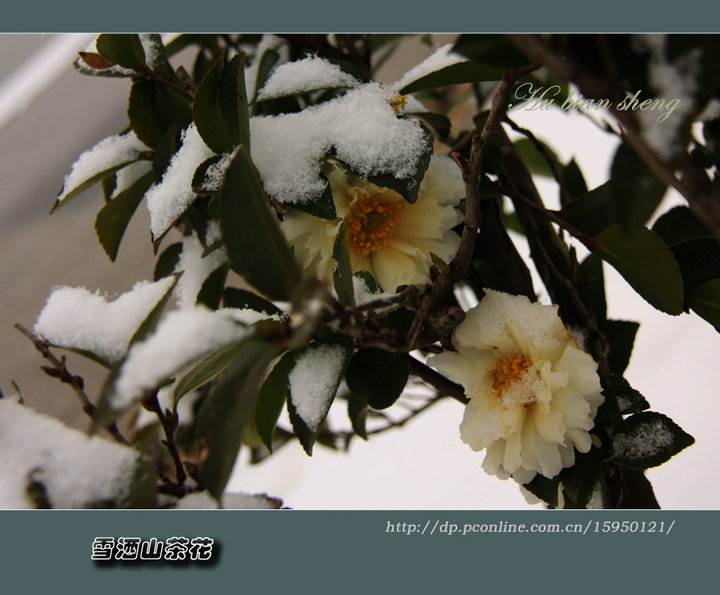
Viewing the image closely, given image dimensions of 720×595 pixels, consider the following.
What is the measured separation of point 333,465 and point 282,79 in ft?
1.92

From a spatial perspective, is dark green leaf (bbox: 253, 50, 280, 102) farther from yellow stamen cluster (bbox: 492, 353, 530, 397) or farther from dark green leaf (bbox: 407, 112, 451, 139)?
yellow stamen cluster (bbox: 492, 353, 530, 397)

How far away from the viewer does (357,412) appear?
0.44 m

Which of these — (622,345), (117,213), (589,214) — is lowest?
(622,345)

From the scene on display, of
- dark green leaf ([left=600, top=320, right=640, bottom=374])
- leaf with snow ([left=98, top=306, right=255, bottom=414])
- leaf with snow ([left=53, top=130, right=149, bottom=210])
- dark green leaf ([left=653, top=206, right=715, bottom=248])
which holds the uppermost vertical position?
leaf with snow ([left=53, top=130, right=149, bottom=210])

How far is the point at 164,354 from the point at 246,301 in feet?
0.62

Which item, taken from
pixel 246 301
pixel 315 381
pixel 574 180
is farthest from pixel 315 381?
pixel 574 180

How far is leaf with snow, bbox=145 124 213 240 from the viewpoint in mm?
359

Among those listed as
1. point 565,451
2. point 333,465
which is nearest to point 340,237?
point 565,451

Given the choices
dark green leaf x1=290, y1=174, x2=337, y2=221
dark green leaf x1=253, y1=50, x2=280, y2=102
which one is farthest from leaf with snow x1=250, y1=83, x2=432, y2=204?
dark green leaf x1=253, y1=50, x2=280, y2=102

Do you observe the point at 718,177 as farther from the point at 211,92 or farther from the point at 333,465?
the point at 333,465

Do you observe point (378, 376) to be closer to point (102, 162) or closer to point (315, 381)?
point (315, 381)

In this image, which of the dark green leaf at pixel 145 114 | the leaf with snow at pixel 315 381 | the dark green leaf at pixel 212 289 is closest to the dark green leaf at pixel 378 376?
the leaf with snow at pixel 315 381

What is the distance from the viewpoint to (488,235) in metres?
0.44

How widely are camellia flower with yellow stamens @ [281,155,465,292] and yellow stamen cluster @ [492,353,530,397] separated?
0.23 ft
